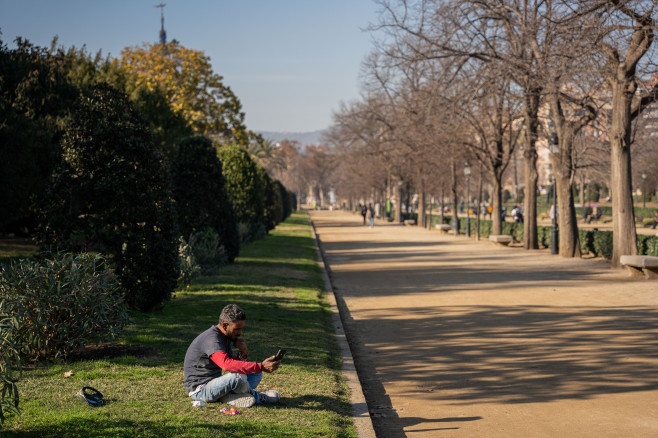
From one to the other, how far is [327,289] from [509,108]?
59.0 feet

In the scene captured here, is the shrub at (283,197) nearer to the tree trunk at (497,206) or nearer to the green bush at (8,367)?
the tree trunk at (497,206)

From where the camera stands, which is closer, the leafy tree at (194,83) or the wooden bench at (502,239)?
the wooden bench at (502,239)

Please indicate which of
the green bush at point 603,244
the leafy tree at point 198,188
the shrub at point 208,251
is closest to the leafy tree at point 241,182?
the leafy tree at point 198,188

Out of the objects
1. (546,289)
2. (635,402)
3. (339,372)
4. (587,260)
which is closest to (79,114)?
(339,372)

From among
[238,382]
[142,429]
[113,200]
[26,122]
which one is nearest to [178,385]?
[238,382]

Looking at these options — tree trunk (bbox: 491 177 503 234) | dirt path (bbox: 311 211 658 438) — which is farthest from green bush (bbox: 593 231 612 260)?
tree trunk (bbox: 491 177 503 234)

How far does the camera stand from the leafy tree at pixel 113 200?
1195cm

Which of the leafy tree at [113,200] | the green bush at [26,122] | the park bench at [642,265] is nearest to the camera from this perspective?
the leafy tree at [113,200]

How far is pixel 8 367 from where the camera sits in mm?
5547

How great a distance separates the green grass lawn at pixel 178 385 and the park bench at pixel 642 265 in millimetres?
9915

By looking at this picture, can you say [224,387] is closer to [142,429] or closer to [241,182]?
[142,429]

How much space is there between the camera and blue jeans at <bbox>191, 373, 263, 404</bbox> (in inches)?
271

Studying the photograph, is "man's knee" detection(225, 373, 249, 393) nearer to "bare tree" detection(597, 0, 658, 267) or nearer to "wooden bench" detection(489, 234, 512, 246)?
"bare tree" detection(597, 0, 658, 267)

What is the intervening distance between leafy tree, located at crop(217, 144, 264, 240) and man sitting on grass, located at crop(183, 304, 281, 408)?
25.3 meters
